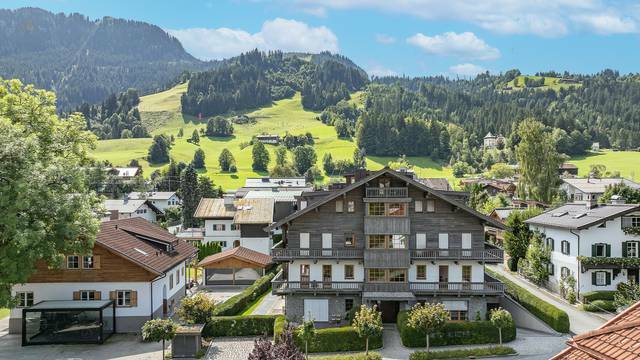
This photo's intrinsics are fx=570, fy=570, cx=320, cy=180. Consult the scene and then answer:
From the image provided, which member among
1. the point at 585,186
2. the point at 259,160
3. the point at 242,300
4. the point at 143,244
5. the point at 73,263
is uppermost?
the point at 259,160

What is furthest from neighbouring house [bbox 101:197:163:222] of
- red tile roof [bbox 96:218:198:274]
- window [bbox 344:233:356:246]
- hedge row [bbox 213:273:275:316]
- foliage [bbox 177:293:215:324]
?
foliage [bbox 177:293:215:324]

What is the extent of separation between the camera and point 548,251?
185 feet

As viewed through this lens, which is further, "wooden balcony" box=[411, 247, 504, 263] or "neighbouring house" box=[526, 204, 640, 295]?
"neighbouring house" box=[526, 204, 640, 295]

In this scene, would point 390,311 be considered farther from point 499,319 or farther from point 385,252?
point 499,319

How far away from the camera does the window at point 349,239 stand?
147ft

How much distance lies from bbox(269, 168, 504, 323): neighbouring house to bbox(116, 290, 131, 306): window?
10.9 meters

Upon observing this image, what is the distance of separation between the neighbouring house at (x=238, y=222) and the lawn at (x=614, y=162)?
116831mm

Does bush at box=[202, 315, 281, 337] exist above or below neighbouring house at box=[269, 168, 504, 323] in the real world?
below

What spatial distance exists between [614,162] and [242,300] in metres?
164

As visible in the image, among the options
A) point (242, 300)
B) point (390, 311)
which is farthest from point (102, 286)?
point (390, 311)

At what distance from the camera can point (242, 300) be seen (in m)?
47.3

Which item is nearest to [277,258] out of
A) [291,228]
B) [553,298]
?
[291,228]

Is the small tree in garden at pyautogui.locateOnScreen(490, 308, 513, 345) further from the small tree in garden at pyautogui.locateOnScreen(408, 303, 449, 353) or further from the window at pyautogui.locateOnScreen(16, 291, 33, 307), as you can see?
the window at pyautogui.locateOnScreen(16, 291, 33, 307)

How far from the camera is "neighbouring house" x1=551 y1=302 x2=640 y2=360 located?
8445 millimetres
